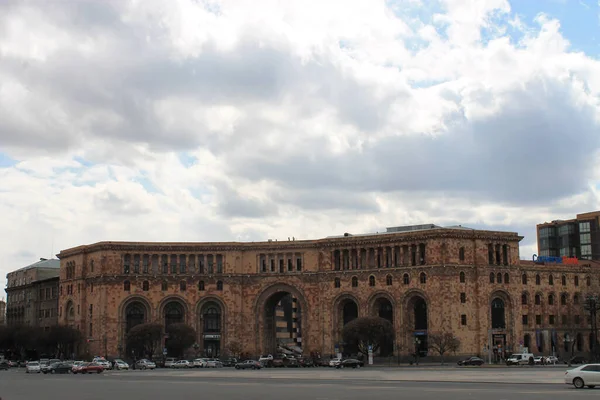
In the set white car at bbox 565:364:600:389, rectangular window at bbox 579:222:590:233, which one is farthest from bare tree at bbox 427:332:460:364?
rectangular window at bbox 579:222:590:233

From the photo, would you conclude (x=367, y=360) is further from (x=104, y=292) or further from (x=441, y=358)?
(x=104, y=292)

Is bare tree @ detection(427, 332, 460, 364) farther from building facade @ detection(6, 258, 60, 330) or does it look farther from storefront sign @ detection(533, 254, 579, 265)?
building facade @ detection(6, 258, 60, 330)

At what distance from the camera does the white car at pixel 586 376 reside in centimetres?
4309

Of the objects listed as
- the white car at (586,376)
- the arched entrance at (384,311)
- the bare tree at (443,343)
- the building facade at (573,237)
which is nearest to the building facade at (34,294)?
the arched entrance at (384,311)

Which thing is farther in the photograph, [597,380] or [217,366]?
[217,366]

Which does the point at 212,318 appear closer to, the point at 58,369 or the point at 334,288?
→ the point at 334,288

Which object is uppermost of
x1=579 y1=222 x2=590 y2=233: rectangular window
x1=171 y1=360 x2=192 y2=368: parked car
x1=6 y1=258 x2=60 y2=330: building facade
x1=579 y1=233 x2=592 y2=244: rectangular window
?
x1=579 y1=222 x2=590 y2=233: rectangular window

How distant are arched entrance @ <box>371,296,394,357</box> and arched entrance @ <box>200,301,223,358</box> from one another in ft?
71.6

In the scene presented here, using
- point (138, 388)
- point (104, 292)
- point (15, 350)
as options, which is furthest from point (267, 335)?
point (138, 388)

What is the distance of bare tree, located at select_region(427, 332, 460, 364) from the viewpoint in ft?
333

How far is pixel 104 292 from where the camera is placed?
11450 centimetres

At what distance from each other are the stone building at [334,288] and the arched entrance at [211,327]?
0.46 feet

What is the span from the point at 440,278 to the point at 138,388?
209ft

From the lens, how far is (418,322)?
355 ft
